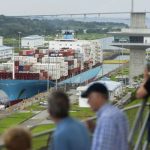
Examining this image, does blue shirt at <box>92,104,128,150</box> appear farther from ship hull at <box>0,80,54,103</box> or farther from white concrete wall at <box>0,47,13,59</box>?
white concrete wall at <box>0,47,13,59</box>

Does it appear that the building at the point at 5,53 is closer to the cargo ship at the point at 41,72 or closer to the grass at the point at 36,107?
the cargo ship at the point at 41,72

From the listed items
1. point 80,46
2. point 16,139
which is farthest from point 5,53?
point 16,139

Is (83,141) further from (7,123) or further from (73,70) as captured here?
(73,70)

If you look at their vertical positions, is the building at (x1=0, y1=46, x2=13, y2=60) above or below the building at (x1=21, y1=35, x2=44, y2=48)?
below

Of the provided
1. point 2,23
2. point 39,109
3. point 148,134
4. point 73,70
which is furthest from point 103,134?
point 2,23

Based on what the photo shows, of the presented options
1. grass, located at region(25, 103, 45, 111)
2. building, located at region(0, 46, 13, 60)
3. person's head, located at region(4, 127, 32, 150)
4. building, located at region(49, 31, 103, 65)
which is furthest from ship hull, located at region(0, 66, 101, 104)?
building, located at region(0, 46, 13, 60)

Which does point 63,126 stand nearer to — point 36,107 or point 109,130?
point 109,130
